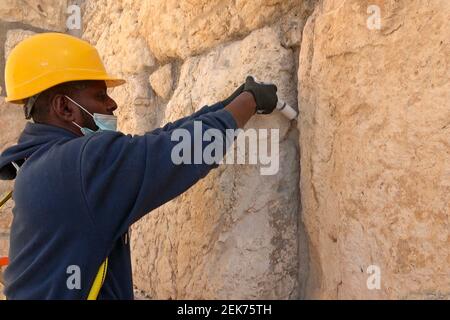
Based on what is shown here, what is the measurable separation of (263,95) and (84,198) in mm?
461

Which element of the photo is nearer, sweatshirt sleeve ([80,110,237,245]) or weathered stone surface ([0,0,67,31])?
sweatshirt sleeve ([80,110,237,245])

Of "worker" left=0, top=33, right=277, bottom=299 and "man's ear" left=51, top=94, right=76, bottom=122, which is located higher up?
"man's ear" left=51, top=94, right=76, bottom=122

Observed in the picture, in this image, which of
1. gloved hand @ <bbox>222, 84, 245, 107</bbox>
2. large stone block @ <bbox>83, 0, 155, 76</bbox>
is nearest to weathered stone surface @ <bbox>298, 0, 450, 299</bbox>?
gloved hand @ <bbox>222, 84, 245, 107</bbox>

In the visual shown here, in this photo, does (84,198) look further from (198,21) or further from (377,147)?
(198,21)

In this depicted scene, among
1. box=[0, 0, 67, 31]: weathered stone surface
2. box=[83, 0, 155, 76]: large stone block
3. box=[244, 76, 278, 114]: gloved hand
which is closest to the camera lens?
box=[244, 76, 278, 114]: gloved hand

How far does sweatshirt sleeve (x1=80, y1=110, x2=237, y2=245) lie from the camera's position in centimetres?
109

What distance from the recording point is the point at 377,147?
1.13m

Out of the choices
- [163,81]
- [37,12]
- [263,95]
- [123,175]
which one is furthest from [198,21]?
[37,12]

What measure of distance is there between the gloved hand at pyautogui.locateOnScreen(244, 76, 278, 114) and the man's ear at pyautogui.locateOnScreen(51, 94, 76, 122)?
0.39 metres

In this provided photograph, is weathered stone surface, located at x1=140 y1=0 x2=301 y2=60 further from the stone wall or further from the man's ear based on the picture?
the man's ear

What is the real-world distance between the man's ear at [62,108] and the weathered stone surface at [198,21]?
1.67 feet

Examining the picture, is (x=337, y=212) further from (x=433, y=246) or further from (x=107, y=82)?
(x=107, y=82)

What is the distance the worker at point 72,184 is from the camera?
109 centimetres

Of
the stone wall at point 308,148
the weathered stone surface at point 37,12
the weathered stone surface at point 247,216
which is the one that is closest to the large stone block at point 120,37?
the stone wall at point 308,148
